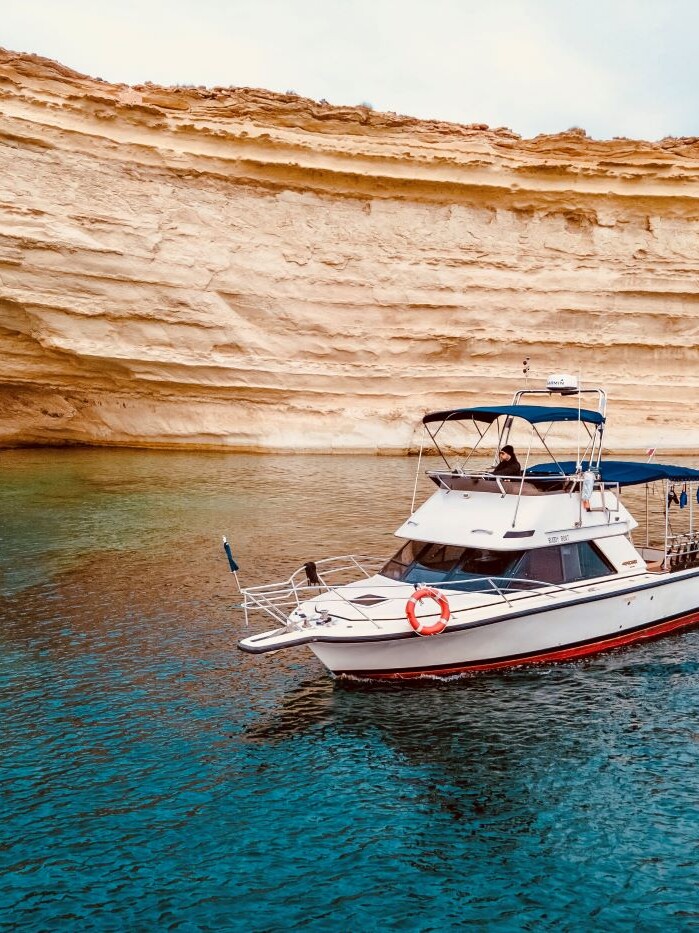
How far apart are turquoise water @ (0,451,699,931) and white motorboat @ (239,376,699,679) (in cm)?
35

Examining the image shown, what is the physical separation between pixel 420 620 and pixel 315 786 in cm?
244

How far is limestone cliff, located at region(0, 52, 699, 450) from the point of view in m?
30.6

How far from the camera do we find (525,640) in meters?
10.3

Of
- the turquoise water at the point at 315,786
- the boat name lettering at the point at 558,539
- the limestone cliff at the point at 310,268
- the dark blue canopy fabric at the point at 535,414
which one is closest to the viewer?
the turquoise water at the point at 315,786

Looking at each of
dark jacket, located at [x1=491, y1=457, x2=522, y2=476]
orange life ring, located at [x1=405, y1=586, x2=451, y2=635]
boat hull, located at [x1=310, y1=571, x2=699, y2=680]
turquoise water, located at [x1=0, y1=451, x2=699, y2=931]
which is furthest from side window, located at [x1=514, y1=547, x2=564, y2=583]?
orange life ring, located at [x1=405, y1=586, x2=451, y2=635]

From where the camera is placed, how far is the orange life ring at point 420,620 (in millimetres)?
9312

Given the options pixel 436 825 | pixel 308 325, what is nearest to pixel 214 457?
pixel 308 325

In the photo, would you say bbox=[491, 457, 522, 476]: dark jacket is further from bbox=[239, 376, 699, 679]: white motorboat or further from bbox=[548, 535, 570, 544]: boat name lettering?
bbox=[548, 535, 570, 544]: boat name lettering

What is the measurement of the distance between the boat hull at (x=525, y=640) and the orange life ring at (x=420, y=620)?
15cm

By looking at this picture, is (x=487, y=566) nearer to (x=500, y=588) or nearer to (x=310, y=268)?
(x=500, y=588)

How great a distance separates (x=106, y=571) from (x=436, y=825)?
967 centimetres

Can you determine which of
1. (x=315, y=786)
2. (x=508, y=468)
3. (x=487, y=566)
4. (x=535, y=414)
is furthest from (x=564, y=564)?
(x=315, y=786)

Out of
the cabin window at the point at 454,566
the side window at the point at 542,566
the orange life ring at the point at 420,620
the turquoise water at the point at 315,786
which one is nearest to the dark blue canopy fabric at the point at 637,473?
the side window at the point at 542,566

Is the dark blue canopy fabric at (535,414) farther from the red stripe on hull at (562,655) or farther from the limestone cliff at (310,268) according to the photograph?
the limestone cliff at (310,268)
